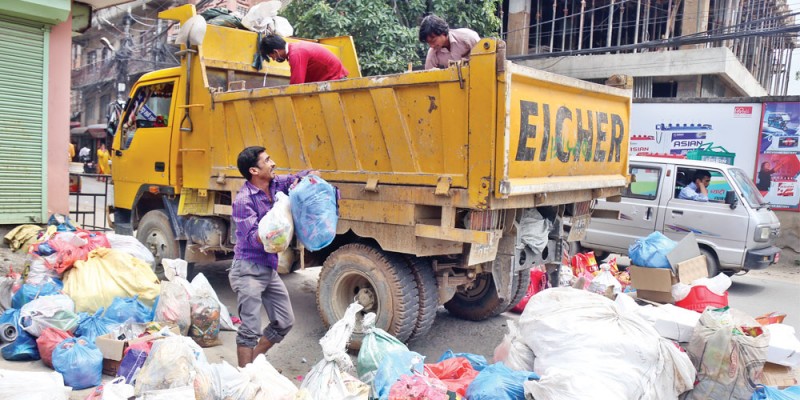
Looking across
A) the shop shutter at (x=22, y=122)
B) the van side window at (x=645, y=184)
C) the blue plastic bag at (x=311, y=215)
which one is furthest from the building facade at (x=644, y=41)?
the blue plastic bag at (x=311, y=215)

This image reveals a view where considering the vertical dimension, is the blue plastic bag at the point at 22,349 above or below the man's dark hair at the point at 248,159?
below

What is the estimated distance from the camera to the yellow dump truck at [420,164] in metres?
3.63

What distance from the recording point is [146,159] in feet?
20.5

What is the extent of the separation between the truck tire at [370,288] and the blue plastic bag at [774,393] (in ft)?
6.89

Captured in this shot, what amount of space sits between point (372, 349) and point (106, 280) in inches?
99.7

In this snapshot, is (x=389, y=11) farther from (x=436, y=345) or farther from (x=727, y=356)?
(x=727, y=356)

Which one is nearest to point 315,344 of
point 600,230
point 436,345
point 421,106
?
point 436,345

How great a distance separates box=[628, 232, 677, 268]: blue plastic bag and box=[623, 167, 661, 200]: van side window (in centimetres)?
201

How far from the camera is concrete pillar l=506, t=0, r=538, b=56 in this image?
1639cm

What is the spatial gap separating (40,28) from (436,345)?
5.99m

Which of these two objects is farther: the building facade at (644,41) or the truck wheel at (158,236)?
the building facade at (644,41)

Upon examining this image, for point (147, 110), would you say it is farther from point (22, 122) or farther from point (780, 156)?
point (780, 156)

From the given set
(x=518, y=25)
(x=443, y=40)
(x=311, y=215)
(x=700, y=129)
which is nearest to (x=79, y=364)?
(x=311, y=215)

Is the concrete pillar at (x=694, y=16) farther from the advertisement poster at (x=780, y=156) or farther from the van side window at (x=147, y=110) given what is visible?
the van side window at (x=147, y=110)
